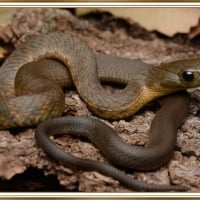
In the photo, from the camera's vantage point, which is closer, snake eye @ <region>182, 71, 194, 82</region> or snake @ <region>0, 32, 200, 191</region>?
snake @ <region>0, 32, 200, 191</region>

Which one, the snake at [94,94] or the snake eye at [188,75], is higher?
the snake eye at [188,75]

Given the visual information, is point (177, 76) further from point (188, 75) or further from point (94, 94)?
point (94, 94)

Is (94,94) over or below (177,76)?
below

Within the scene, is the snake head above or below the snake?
above

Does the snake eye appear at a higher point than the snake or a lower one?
higher

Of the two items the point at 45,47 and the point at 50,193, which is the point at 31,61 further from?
the point at 50,193

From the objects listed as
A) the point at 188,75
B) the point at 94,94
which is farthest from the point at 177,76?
the point at 94,94
